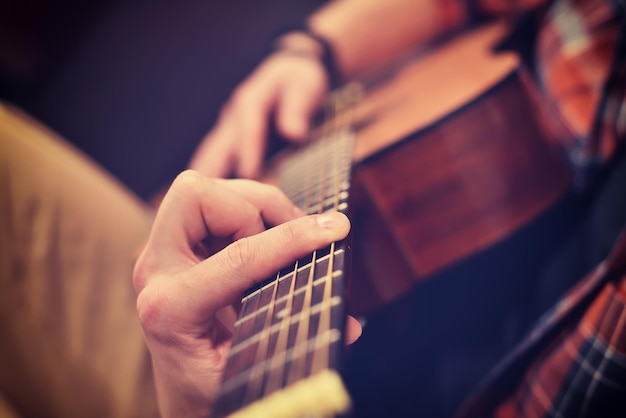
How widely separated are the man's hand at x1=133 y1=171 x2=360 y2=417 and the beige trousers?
0.32 metres

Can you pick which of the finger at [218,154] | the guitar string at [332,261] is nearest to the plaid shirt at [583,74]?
the guitar string at [332,261]

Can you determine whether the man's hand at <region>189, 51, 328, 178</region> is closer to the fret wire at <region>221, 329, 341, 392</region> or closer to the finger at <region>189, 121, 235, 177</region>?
the finger at <region>189, 121, 235, 177</region>

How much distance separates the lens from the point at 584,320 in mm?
502

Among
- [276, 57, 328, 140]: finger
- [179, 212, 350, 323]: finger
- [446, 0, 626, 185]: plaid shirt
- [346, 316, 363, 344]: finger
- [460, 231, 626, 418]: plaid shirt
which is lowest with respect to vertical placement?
[460, 231, 626, 418]: plaid shirt

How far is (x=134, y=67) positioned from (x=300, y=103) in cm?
58

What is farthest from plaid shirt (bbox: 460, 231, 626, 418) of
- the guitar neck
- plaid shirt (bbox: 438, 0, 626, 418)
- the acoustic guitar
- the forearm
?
the forearm

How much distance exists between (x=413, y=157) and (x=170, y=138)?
0.66m

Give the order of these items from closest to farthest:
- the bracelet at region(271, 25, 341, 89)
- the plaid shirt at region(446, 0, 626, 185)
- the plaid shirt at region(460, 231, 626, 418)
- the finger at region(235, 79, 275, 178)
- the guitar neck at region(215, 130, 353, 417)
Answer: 1. the guitar neck at region(215, 130, 353, 417)
2. the plaid shirt at region(460, 231, 626, 418)
3. the plaid shirt at region(446, 0, 626, 185)
4. the finger at region(235, 79, 275, 178)
5. the bracelet at region(271, 25, 341, 89)

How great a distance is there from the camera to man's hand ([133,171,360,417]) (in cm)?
34

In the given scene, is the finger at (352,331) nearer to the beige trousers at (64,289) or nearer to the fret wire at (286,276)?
the fret wire at (286,276)

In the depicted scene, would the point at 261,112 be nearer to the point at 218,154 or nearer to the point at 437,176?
the point at 218,154

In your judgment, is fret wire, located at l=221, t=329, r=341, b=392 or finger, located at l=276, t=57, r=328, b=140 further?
finger, located at l=276, t=57, r=328, b=140

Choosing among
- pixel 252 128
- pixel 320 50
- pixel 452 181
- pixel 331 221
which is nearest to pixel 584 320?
pixel 452 181

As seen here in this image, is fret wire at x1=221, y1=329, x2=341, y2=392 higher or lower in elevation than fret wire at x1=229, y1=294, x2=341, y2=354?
higher
